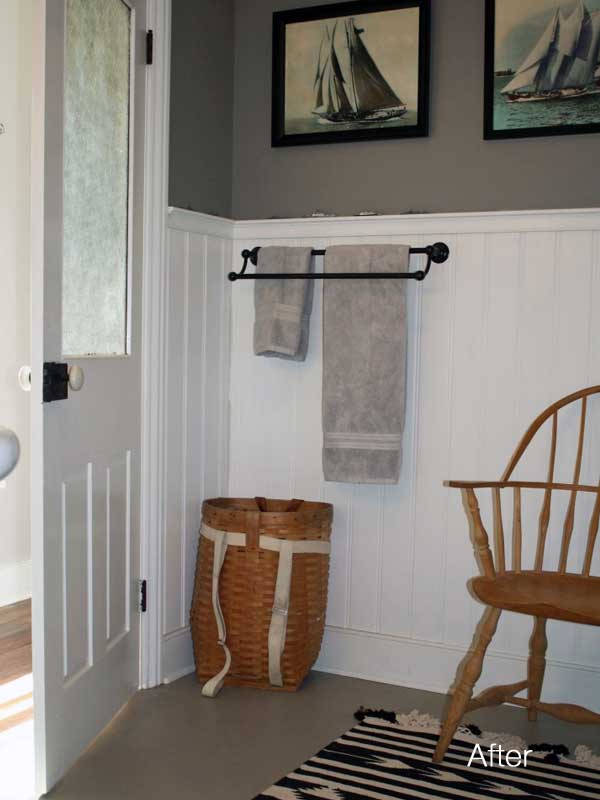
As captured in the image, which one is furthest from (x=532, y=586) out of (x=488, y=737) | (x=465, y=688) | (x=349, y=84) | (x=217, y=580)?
(x=349, y=84)

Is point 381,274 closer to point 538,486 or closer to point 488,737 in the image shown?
point 538,486

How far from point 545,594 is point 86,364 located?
120 centimetres

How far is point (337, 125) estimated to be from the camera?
9.18 ft

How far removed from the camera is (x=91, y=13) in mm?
2125

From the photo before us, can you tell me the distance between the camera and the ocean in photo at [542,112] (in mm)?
2508

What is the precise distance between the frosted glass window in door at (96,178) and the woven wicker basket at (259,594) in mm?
627

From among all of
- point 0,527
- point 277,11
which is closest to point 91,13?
point 277,11

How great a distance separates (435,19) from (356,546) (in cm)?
159

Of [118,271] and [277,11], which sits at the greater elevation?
[277,11]

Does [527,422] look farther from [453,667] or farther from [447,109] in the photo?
[447,109]

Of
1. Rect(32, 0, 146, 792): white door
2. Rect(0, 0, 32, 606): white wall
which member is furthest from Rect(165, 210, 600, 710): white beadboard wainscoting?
Rect(0, 0, 32, 606): white wall

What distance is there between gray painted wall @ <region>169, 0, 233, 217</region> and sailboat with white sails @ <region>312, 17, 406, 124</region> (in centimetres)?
31

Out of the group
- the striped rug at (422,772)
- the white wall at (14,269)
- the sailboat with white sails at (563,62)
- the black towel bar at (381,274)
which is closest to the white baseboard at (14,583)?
the white wall at (14,269)

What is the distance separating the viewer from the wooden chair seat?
1965 mm
